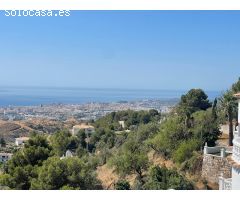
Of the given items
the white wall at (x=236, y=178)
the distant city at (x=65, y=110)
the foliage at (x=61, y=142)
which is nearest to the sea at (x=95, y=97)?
the distant city at (x=65, y=110)

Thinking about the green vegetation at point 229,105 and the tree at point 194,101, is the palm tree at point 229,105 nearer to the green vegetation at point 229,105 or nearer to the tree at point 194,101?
the green vegetation at point 229,105

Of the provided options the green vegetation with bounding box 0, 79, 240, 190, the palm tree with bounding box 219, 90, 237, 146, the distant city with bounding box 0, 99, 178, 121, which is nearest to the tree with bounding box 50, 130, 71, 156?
the green vegetation with bounding box 0, 79, 240, 190

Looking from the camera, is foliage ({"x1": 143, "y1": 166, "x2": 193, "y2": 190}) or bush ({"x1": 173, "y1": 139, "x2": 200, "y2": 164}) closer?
foliage ({"x1": 143, "y1": 166, "x2": 193, "y2": 190})

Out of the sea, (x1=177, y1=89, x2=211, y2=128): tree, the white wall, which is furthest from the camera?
the sea

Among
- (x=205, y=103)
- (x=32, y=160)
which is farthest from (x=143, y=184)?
(x=205, y=103)

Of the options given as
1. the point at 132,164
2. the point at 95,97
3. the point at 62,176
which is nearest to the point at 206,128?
the point at 132,164

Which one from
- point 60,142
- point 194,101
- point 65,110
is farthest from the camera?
point 65,110

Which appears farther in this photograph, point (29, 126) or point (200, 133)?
point (29, 126)

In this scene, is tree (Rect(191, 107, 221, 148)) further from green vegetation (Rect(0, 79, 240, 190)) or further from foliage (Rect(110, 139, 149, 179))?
foliage (Rect(110, 139, 149, 179))

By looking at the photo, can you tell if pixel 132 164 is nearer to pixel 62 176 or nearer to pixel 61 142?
pixel 62 176
